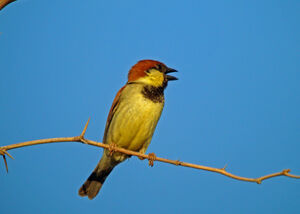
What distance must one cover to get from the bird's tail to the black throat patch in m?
1.50

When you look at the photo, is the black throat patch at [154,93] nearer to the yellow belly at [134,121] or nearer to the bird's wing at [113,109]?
the yellow belly at [134,121]

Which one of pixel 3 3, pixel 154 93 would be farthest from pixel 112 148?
pixel 3 3

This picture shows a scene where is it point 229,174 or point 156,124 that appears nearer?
point 229,174

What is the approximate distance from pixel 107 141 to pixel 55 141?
328 cm

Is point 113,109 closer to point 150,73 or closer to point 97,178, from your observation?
point 150,73

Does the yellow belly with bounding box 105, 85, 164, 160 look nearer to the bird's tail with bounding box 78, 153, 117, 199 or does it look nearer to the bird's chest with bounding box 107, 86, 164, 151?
the bird's chest with bounding box 107, 86, 164, 151

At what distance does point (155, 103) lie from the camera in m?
5.99

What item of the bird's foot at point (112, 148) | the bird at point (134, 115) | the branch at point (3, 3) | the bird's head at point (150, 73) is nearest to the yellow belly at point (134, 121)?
the bird at point (134, 115)

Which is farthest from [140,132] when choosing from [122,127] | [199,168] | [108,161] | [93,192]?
[199,168]

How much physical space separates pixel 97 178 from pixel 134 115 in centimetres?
179

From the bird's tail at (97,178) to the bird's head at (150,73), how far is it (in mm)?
1619

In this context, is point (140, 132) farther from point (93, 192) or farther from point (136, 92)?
point (93, 192)

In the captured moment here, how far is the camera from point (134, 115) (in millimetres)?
5848

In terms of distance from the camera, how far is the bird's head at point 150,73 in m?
6.47
